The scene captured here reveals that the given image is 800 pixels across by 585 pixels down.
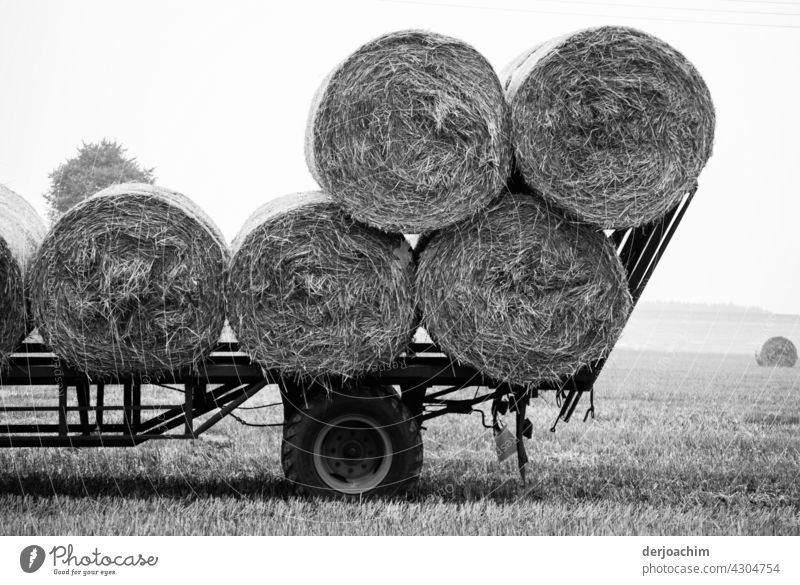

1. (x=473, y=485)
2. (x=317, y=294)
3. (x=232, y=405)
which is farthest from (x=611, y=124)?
Result: (x=232, y=405)

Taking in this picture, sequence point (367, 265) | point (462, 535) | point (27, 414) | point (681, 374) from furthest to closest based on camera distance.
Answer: point (681, 374)
point (27, 414)
point (367, 265)
point (462, 535)

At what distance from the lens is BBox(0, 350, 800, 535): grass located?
519 cm

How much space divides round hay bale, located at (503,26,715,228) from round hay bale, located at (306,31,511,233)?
0.22 meters

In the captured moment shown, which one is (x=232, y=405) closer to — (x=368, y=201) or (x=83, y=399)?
(x=83, y=399)

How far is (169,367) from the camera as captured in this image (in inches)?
214

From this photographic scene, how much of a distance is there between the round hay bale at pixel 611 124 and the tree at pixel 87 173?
3263 millimetres

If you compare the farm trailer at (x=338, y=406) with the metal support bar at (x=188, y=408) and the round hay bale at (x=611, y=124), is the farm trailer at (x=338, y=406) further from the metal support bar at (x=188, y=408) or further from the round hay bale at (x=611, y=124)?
the round hay bale at (x=611, y=124)

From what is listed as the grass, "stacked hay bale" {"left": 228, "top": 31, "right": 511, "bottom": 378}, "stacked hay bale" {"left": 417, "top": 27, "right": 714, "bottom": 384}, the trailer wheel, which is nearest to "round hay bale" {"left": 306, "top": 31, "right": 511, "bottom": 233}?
"stacked hay bale" {"left": 228, "top": 31, "right": 511, "bottom": 378}

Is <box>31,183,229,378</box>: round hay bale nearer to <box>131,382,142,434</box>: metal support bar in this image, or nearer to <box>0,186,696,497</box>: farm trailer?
<box>0,186,696,497</box>: farm trailer

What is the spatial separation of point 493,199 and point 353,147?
88cm

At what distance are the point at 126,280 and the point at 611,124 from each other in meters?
2.94

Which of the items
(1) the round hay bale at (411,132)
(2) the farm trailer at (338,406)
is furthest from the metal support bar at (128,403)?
(1) the round hay bale at (411,132)

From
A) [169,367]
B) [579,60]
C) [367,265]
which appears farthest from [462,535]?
[579,60]

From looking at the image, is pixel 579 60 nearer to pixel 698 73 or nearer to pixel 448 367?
pixel 698 73
